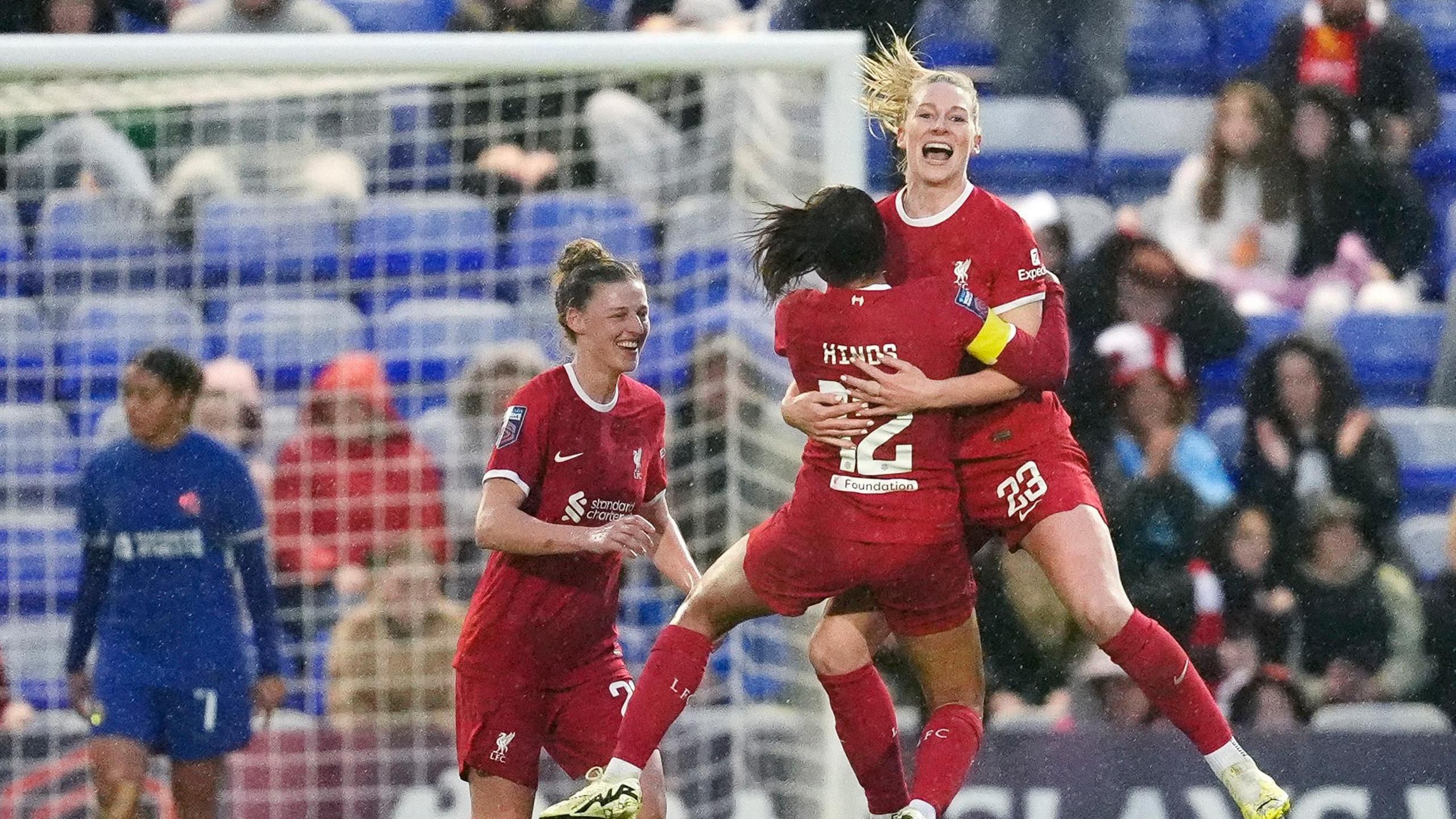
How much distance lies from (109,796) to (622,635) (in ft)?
5.37

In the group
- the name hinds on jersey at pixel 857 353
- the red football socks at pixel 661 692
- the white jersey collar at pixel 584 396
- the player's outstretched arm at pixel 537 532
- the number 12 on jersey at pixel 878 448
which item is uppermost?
the name hinds on jersey at pixel 857 353

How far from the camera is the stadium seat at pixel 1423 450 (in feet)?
25.9

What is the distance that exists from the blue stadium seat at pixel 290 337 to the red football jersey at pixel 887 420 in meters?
2.92

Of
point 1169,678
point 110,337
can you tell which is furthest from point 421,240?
point 1169,678

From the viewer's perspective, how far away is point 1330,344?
7406mm

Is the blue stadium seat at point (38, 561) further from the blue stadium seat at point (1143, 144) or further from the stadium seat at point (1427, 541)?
the stadium seat at point (1427, 541)

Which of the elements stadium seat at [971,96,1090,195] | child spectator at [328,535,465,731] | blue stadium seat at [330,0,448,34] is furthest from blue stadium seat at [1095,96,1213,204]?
child spectator at [328,535,465,731]

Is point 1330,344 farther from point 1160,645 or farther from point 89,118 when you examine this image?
point 89,118

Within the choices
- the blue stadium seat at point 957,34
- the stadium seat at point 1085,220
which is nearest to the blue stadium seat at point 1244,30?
the blue stadium seat at point 957,34

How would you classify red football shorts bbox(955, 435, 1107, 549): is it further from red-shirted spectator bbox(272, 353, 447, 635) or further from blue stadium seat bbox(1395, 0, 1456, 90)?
blue stadium seat bbox(1395, 0, 1456, 90)

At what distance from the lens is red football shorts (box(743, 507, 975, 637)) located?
4535 millimetres

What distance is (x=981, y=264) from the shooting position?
4.62 metres

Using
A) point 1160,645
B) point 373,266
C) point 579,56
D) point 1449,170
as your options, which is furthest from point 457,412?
point 1449,170

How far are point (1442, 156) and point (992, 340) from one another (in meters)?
5.10
